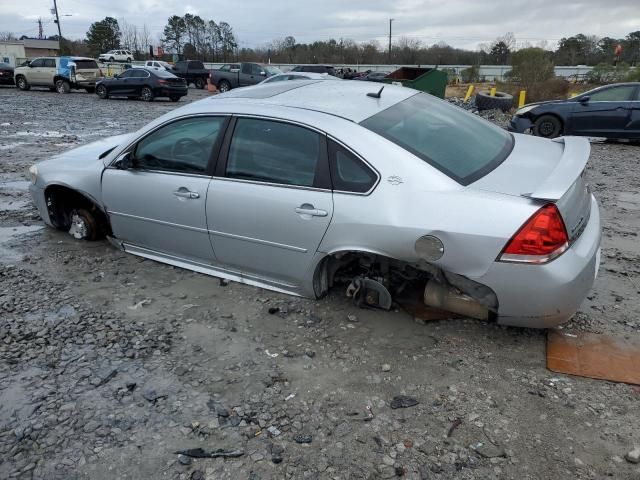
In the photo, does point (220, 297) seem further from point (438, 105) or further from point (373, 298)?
point (438, 105)

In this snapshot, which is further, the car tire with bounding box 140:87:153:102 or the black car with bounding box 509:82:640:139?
the car tire with bounding box 140:87:153:102

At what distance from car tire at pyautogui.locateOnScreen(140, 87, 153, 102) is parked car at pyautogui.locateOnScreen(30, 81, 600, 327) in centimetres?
1882

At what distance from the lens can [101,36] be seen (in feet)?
257

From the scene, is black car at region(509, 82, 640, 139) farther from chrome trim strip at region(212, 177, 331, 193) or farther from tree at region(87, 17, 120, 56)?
tree at region(87, 17, 120, 56)

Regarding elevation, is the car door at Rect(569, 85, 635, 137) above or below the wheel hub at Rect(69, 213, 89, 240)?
above

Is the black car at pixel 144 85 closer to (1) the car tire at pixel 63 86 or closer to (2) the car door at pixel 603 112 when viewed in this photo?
(1) the car tire at pixel 63 86

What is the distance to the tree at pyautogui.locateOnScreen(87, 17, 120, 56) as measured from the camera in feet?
256

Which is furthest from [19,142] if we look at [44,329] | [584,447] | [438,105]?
[584,447]

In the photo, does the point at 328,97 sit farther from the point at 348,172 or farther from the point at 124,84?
the point at 124,84

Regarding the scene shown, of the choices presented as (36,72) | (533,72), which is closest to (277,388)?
(533,72)

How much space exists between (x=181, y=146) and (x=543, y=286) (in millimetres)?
2826

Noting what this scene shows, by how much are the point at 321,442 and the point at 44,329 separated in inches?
87.1

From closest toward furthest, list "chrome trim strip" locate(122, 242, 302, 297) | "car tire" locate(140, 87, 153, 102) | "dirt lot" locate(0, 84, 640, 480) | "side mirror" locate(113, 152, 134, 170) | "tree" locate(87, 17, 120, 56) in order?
1. "dirt lot" locate(0, 84, 640, 480)
2. "chrome trim strip" locate(122, 242, 302, 297)
3. "side mirror" locate(113, 152, 134, 170)
4. "car tire" locate(140, 87, 153, 102)
5. "tree" locate(87, 17, 120, 56)

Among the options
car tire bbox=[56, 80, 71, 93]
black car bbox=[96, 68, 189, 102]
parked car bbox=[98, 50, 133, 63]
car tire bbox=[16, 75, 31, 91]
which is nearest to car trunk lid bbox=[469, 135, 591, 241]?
black car bbox=[96, 68, 189, 102]
